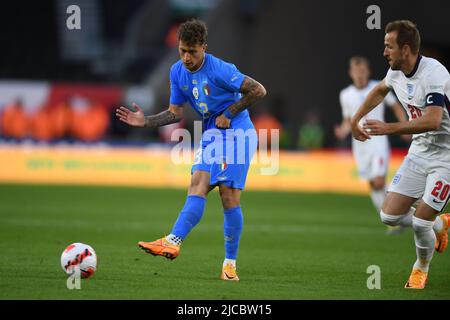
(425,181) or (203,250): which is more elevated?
(425,181)

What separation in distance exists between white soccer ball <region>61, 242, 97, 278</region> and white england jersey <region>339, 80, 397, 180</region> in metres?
7.15

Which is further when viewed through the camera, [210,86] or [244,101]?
[210,86]

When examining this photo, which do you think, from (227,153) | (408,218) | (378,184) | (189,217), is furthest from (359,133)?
(378,184)

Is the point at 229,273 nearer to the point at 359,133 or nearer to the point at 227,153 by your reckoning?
the point at 227,153

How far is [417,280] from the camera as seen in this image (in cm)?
793

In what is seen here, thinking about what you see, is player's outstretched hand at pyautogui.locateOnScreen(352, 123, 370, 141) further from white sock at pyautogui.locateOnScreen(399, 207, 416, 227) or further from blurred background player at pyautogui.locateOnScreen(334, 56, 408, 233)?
blurred background player at pyautogui.locateOnScreen(334, 56, 408, 233)

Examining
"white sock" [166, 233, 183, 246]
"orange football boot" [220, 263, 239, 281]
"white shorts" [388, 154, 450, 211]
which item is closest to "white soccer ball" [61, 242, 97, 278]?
"white sock" [166, 233, 183, 246]

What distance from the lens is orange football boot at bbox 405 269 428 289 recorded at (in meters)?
7.88

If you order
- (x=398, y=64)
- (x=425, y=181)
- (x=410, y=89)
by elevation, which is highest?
(x=398, y=64)

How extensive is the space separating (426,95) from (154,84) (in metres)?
21.6

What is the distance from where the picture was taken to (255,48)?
3017 cm

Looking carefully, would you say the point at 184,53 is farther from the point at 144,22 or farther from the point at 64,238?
the point at 144,22
